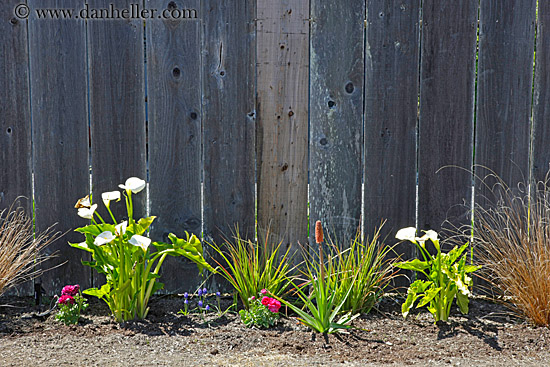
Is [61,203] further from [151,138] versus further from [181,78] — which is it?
[181,78]

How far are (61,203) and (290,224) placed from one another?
3.92ft

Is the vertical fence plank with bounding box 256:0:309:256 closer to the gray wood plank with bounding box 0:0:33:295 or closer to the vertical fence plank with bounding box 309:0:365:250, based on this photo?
the vertical fence plank with bounding box 309:0:365:250

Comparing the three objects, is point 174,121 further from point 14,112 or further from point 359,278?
point 359,278

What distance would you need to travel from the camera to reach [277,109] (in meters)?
3.10

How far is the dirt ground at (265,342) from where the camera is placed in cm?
248

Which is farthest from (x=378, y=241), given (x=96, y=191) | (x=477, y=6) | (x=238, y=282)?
(x=96, y=191)

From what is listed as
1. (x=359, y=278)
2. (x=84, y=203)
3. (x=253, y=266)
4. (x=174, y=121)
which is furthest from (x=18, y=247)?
(x=359, y=278)

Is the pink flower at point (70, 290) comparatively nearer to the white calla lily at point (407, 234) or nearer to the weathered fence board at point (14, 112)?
the weathered fence board at point (14, 112)

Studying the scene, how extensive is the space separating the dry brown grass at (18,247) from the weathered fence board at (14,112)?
0.21ft

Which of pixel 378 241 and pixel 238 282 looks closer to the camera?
pixel 238 282

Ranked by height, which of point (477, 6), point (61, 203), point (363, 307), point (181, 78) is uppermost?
point (477, 6)

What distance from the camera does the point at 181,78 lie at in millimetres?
3076

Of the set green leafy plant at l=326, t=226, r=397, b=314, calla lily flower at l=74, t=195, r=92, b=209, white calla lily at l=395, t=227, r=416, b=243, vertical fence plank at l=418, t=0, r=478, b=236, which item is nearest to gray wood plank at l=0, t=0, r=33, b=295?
calla lily flower at l=74, t=195, r=92, b=209

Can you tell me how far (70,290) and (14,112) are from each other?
95 centimetres
